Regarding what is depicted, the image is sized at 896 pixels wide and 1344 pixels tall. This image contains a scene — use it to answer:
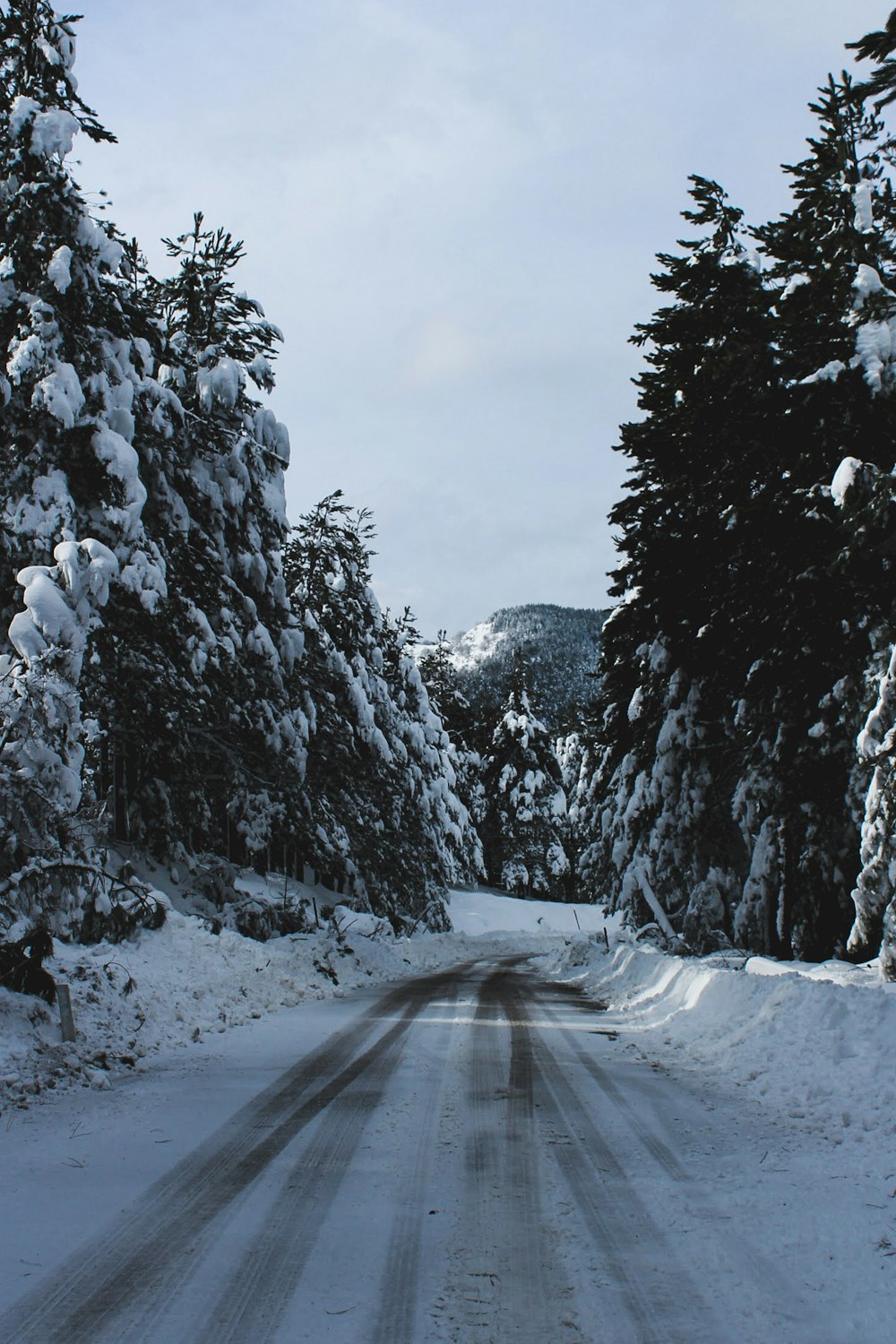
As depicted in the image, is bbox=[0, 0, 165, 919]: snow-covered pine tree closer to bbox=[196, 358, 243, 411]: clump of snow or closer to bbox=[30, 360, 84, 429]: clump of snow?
bbox=[30, 360, 84, 429]: clump of snow

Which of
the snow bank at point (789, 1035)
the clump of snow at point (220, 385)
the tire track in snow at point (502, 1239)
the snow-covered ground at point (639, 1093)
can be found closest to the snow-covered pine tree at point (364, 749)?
the clump of snow at point (220, 385)

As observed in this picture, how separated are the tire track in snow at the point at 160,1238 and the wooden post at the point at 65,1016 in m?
2.45

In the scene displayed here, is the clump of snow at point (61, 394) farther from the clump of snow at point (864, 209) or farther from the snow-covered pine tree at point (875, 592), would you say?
the clump of snow at point (864, 209)

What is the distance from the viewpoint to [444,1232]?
4.66 metres

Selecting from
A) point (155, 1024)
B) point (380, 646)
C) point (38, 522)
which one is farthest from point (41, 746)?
point (380, 646)

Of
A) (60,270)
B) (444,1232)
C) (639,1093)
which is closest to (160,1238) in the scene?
(444,1232)

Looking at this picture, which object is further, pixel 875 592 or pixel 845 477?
pixel 875 592

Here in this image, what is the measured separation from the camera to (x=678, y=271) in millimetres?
21875

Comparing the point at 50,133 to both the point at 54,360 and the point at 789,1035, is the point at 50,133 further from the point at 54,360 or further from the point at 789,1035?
the point at 789,1035

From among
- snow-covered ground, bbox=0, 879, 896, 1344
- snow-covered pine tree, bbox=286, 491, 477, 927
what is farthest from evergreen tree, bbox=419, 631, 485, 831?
snow-covered ground, bbox=0, 879, 896, 1344

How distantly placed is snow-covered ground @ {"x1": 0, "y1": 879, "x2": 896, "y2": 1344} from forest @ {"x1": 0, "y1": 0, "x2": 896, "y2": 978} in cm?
140

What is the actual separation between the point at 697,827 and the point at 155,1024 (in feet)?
45.0

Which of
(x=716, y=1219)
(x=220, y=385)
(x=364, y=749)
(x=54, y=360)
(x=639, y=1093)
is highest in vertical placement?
(x=220, y=385)

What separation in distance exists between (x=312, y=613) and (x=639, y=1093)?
2191 cm
